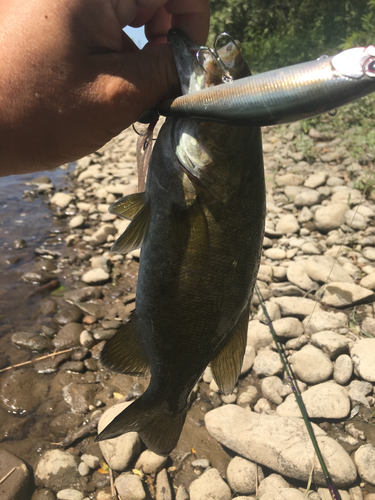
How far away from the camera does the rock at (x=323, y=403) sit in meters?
3.61

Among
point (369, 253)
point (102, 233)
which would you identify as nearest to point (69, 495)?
point (369, 253)

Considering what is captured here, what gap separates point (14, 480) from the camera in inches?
135

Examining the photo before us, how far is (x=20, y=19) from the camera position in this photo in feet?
6.47

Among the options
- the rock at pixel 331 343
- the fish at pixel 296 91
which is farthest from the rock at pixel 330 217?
the fish at pixel 296 91

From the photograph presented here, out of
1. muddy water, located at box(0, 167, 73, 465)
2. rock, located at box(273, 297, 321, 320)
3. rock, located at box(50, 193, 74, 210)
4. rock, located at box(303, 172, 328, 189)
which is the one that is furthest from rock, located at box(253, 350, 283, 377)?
rock, located at box(50, 193, 74, 210)

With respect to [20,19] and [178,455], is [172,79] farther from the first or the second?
[178,455]

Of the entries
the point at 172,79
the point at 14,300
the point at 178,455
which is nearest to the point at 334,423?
the point at 178,455

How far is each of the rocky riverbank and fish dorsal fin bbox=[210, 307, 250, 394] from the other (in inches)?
56.4

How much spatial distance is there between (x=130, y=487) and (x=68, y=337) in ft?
7.60

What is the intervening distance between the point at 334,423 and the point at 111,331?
9.65ft

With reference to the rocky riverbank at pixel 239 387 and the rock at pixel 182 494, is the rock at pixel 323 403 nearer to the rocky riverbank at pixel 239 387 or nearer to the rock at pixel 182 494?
the rocky riverbank at pixel 239 387

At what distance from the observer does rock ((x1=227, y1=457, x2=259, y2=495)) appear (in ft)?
10.7

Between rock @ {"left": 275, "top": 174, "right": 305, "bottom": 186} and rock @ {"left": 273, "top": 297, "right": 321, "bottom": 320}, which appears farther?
rock @ {"left": 275, "top": 174, "right": 305, "bottom": 186}

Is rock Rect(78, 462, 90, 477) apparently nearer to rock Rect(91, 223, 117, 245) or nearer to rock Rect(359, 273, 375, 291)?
rock Rect(359, 273, 375, 291)
